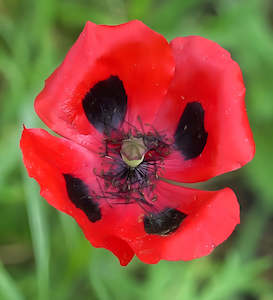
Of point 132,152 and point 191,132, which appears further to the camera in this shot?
point 191,132

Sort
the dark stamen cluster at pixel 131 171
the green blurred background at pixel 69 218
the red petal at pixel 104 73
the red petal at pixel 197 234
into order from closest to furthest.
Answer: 1. the red petal at pixel 197 234
2. the red petal at pixel 104 73
3. the dark stamen cluster at pixel 131 171
4. the green blurred background at pixel 69 218

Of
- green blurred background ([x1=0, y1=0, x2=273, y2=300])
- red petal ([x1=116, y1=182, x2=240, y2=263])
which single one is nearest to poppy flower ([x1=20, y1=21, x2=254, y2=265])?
red petal ([x1=116, y1=182, x2=240, y2=263])

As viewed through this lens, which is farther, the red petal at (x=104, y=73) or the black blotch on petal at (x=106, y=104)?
the black blotch on petal at (x=106, y=104)

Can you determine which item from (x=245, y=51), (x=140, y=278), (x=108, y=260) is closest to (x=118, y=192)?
(x=108, y=260)

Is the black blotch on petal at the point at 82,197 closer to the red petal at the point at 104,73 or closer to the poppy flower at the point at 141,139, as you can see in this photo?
the poppy flower at the point at 141,139

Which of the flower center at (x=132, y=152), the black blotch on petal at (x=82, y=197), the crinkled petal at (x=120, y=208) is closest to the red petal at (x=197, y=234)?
the crinkled petal at (x=120, y=208)

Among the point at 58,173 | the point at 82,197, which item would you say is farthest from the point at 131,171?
the point at 58,173

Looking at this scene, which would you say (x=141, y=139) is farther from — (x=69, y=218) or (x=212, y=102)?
(x=69, y=218)

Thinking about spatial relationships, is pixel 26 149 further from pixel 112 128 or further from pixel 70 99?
pixel 112 128
